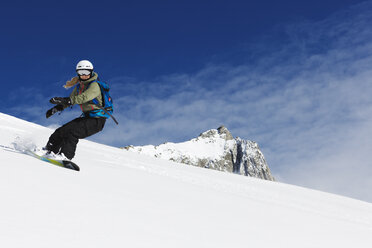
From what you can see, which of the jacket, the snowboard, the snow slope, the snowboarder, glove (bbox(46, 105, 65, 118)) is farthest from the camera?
glove (bbox(46, 105, 65, 118))

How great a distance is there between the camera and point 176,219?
3924 mm

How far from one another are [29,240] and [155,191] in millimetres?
2961

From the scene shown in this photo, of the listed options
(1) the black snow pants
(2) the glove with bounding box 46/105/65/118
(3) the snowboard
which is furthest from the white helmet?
(3) the snowboard

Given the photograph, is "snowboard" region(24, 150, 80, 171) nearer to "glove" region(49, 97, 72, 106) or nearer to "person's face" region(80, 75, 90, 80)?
"glove" region(49, 97, 72, 106)

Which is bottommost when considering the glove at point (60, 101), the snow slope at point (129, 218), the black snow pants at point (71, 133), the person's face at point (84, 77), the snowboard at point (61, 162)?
the snow slope at point (129, 218)

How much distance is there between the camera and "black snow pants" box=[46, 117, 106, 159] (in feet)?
22.4

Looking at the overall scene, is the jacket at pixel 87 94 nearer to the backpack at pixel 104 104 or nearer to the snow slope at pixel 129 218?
Answer: the backpack at pixel 104 104

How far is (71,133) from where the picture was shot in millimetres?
6820

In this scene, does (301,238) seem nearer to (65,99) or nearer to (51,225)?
(51,225)

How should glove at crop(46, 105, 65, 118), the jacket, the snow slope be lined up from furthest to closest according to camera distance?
glove at crop(46, 105, 65, 118)
the jacket
the snow slope

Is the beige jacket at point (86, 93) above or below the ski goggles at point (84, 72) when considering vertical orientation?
below

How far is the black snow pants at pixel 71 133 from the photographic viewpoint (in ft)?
22.4

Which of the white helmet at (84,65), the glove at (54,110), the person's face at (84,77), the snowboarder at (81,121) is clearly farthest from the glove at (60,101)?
the white helmet at (84,65)

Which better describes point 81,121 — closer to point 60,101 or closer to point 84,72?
point 60,101
